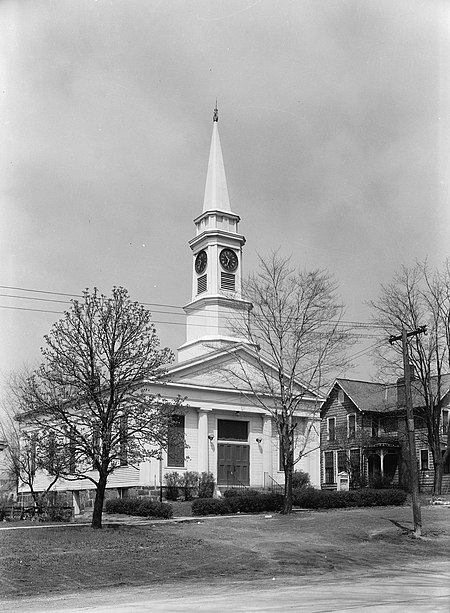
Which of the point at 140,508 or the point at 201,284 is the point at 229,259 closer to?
the point at 201,284

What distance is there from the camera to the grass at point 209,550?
54.3ft

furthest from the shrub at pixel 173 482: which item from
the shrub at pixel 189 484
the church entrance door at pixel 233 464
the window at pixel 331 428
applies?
the window at pixel 331 428

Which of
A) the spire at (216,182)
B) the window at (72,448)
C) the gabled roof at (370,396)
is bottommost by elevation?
the window at (72,448)

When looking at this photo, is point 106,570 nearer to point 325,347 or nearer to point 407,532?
point 407,532

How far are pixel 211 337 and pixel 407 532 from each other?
69.8ft

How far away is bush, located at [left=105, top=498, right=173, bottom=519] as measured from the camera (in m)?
29.3

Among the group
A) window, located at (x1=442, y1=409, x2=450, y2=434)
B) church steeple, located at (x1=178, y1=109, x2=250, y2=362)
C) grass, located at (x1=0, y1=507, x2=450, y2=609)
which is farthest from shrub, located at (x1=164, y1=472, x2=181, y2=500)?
window, located at (x1=442, y1=409, x2=450, y2=434)

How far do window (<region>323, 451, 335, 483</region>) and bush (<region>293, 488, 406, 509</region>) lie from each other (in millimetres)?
20599

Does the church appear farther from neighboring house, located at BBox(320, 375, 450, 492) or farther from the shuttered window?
the shuttered window

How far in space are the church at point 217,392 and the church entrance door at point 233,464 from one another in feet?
0.18

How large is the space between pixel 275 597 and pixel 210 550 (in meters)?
7.29

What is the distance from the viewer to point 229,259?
150 feet

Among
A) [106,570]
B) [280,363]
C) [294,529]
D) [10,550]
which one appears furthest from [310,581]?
[280,363]

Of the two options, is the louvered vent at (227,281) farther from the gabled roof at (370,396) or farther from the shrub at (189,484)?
the gabled roof at (370,396)
